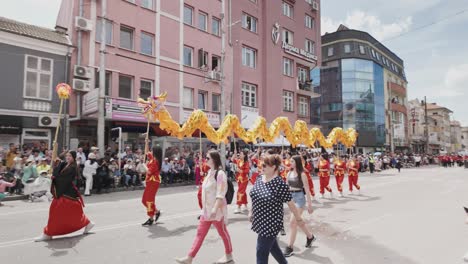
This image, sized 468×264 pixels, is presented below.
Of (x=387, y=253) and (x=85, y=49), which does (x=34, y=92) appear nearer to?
(x=85, y=49)

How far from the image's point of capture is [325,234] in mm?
7137

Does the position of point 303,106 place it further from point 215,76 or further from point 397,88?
point 397,88

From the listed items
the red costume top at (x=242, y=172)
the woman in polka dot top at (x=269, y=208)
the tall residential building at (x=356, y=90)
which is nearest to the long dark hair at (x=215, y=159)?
the woman in polka dot top at (x=269, y=208)

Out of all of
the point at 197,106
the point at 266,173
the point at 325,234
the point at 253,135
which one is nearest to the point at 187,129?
the point at 253,135

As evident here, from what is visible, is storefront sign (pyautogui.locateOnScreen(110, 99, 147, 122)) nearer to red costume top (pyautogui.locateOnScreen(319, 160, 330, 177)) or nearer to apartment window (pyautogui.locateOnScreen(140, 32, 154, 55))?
apartment window (pyautogui.locateOnScreen(140, 32, 154, 55))

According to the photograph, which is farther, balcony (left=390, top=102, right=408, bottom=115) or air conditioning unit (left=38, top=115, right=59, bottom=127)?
balcony (left=390, top=102, right=408, bottom=115)

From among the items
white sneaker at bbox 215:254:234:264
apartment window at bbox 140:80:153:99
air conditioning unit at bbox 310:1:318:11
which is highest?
air conditioning unit at bbox 310:1:318:11

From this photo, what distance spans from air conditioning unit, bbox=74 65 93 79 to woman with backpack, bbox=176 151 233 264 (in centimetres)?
1424

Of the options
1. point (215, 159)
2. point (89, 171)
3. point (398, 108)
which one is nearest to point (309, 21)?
point (89, 171)

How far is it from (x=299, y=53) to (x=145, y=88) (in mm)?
17066

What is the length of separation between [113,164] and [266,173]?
12.5 metres

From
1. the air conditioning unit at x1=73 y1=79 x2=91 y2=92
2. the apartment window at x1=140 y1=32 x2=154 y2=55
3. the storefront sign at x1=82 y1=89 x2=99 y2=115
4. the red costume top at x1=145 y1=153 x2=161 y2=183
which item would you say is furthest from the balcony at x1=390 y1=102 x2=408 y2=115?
the red costume top at x1=145 y1=153 x2=161 y2=183

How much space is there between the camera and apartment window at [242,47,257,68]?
2758 cm

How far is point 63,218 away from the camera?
6.57 metres
